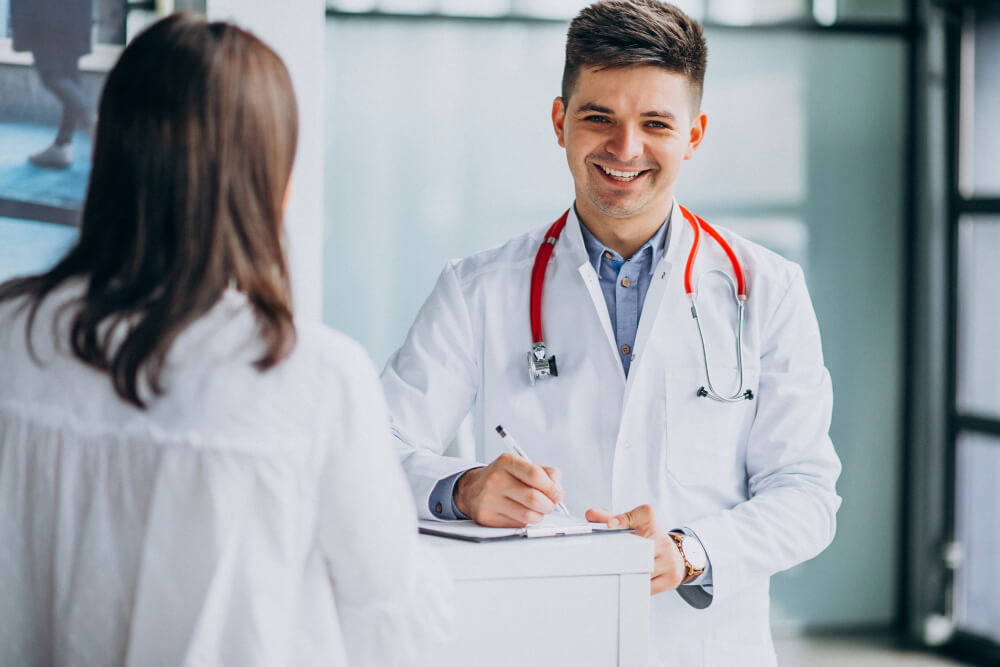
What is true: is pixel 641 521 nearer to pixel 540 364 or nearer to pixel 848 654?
pixel 540 364

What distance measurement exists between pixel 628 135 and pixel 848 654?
114 inches

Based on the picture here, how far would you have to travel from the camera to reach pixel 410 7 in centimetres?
360

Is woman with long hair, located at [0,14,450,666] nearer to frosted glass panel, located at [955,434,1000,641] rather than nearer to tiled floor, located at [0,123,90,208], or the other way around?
tiled floor, located at [0,123,90,208]

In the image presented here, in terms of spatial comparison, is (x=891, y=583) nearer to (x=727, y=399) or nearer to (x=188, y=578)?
(x=727, y=399)

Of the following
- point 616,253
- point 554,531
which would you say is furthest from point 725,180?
point 554,531

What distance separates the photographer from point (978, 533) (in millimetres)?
3777

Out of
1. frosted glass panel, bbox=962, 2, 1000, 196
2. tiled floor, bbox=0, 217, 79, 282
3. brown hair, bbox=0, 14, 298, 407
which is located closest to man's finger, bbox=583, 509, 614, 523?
brown hair, bbox=0, 14, 298, 407

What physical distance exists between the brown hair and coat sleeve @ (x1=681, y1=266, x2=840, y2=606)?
0.84 meters

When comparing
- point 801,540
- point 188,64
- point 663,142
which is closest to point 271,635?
point 188,64

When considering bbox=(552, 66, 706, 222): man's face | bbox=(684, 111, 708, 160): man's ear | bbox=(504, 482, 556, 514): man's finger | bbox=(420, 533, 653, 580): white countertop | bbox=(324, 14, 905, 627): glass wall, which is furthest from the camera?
bbox=(324, 14, 905, 627): glass wall

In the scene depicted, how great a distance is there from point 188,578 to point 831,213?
11.6 feet

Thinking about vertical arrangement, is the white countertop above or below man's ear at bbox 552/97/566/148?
below

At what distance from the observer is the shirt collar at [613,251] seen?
5.66 ft

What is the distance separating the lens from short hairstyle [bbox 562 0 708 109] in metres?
1.62
